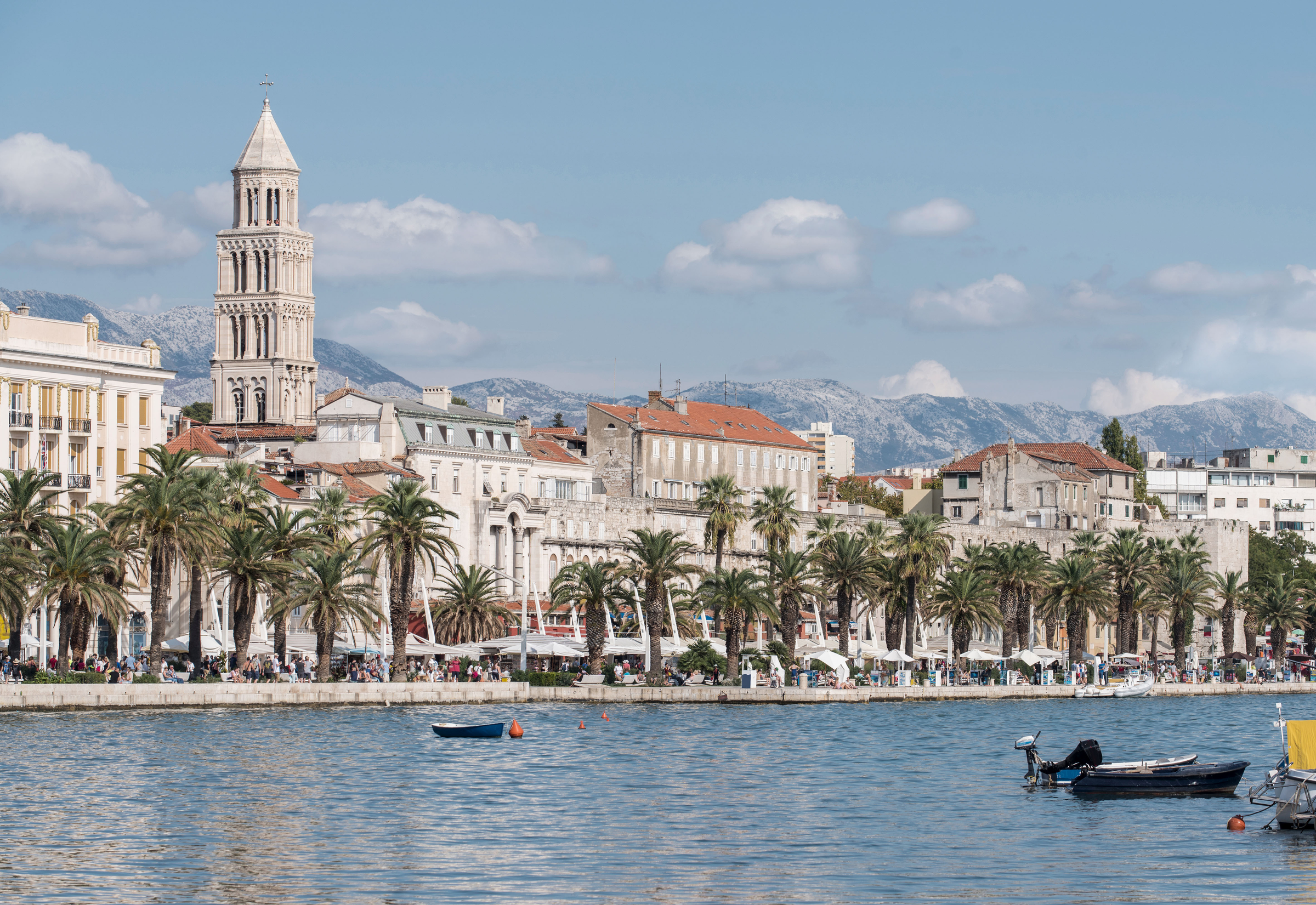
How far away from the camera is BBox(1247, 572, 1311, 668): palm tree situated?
453ft

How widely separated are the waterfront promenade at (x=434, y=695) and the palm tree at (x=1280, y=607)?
29.0m

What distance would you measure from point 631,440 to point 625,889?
103955 mm

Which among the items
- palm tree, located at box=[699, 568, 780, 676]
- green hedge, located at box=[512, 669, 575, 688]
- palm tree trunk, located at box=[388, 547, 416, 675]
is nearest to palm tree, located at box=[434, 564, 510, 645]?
green hedge, located at box=[512, 669, 575, 688]

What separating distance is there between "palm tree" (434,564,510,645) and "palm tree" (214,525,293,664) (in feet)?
64.5

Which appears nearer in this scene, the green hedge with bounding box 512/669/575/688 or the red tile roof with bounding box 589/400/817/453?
the green hedge with bounding box 512/669/575/688

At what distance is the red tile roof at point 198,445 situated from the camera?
11194 centimetres

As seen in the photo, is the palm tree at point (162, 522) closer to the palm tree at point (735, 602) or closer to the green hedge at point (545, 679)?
the green hedge at point (545, 679)

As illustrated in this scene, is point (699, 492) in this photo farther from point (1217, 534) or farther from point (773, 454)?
point (1217, 534)

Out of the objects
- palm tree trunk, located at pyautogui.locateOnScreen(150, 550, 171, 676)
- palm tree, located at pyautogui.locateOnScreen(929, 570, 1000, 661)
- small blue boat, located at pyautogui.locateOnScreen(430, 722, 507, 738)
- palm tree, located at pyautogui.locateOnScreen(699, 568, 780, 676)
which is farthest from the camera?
palm tree, located at pyautogui.locateOnScreen(929, 570, 1000, 661)

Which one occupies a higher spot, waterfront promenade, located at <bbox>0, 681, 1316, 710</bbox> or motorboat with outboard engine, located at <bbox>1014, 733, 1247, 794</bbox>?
waterfront promenade, located at <bbox>0, 681, 1316, 710</bbox>

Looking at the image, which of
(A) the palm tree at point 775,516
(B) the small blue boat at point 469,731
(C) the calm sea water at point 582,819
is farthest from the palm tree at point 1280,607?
(B) the small blue boat at point 469,731

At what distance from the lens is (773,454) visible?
15462 cm

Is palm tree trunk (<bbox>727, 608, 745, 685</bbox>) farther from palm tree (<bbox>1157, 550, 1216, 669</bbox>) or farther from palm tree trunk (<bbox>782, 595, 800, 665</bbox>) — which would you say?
palm tree (<bbox>1157, 550, 1216, 669</bbox>)

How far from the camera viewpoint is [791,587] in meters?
102
